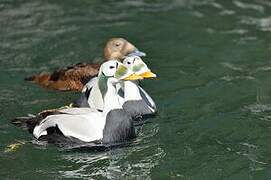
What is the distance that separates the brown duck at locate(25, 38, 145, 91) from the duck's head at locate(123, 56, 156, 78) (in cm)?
74

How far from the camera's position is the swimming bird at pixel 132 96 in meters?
10.2

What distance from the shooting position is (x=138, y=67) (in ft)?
33.5

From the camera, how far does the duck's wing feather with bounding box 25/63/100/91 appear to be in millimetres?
11352

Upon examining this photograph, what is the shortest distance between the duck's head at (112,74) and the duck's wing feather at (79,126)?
0.50m

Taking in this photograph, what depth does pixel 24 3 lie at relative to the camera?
Answer: 1605cm

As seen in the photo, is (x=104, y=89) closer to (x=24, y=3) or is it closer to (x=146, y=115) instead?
(x=146, y=115)

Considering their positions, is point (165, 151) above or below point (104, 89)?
below

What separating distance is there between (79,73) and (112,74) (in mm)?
1908

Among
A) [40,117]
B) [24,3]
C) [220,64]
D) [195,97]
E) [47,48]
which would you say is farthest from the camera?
[24,3]

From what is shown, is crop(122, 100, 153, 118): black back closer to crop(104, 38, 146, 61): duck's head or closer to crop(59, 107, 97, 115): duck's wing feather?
crop(59, 107, 97, 115): duck's wing feather

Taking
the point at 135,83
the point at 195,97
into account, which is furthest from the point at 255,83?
the point at 135,83

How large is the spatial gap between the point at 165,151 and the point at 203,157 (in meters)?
0.51

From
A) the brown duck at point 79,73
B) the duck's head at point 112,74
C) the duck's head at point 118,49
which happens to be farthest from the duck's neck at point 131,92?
the duck's head at point 118,49

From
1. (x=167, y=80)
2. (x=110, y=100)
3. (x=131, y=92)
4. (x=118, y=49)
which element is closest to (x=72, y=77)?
(x=118, y=49)
